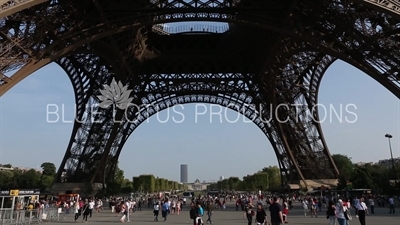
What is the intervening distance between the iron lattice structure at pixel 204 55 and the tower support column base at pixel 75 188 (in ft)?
3.74

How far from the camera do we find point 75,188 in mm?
41219

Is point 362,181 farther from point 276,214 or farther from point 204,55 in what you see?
point 276,214

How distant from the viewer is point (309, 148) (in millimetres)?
44719

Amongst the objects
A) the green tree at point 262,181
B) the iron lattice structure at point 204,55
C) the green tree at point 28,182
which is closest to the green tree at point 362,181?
the iron lattice structure at point 204,55

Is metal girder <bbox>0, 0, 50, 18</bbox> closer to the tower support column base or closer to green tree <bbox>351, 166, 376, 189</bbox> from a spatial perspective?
the tower support column base

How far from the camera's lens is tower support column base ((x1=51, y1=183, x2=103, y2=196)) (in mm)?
41156

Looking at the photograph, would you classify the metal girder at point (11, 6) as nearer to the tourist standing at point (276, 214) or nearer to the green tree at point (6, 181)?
the tourist standing at point (276, 214)

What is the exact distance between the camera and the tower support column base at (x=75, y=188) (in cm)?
4116

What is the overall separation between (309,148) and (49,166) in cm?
8969

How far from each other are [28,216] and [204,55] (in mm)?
25309

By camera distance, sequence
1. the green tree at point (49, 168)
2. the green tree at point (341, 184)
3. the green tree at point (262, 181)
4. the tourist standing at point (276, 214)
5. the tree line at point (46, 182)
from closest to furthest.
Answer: the tourist standing at point (276, 214)
the green tree at point (341, 184)
the tree line at point (46, 182)
the green tree at point (49, 168)
the green tree at point (262, 181)

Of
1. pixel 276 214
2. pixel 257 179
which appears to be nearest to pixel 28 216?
pixel 276 214

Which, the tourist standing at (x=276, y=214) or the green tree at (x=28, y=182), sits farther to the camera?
the green tree at (x=28, y=182)

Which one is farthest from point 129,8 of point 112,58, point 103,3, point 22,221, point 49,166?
point 49,166
